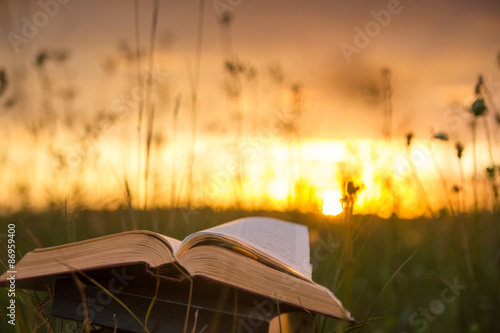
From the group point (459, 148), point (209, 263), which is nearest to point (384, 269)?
point (459, 148)

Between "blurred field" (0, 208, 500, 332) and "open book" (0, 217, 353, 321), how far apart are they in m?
0.22

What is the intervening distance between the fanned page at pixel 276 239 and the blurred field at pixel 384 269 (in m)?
0.14

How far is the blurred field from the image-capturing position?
1.60 meters

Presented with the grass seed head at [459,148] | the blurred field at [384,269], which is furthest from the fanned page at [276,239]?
the grass seed head at [459,148]

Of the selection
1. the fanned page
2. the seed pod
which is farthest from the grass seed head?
the fanned page

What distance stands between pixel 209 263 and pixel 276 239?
1.39 feet

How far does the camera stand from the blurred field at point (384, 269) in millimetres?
1597

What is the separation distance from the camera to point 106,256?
111 centimetres

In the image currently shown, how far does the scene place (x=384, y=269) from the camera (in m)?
2.43

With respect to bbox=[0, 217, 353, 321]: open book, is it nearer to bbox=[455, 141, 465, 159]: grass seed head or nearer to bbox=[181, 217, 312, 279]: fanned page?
bbox=[181, 217, 312, 279]: fanned page

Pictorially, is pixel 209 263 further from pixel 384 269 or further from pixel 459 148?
pixel 384 269

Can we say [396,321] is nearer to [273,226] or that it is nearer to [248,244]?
[273,226]

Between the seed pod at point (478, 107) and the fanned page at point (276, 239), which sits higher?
the seed pod at point (478, 107)

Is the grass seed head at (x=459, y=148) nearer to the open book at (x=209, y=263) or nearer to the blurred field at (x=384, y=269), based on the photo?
the blurred field at (x=384, y=269)
